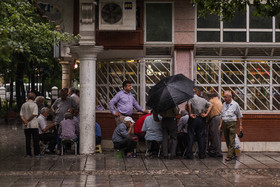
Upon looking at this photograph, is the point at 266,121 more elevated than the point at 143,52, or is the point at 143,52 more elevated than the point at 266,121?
the point at 143,52

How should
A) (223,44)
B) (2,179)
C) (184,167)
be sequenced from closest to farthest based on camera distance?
(2,179) → (184,167) → (223,44)

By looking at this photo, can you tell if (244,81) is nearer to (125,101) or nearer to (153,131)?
(153,131)

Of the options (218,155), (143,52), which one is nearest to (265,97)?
(218,155)

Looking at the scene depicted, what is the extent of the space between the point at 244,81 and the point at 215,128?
1975mm

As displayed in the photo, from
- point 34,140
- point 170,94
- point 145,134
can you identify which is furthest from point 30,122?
point 170,94

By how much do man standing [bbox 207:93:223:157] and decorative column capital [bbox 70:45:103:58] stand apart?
3236 millimetres

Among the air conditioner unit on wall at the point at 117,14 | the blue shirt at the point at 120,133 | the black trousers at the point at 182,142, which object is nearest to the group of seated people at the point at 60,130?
the blue shirt at the point at 120,133

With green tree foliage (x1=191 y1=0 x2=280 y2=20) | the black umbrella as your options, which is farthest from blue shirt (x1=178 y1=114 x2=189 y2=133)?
green tree foliage (x1=191 y1=0 x2=280 y2=20)

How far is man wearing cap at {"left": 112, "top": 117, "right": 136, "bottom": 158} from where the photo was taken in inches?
544

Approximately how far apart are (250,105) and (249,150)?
123 cm

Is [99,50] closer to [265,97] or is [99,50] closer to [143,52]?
[143,52]

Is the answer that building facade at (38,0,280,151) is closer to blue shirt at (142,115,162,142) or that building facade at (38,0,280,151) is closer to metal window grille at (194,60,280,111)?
metal window grille at (194,60,280,111)

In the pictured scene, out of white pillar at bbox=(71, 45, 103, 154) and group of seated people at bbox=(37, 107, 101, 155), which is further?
white pillar at bbox=(71, 45, 103, 154)

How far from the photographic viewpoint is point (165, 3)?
15062mm
